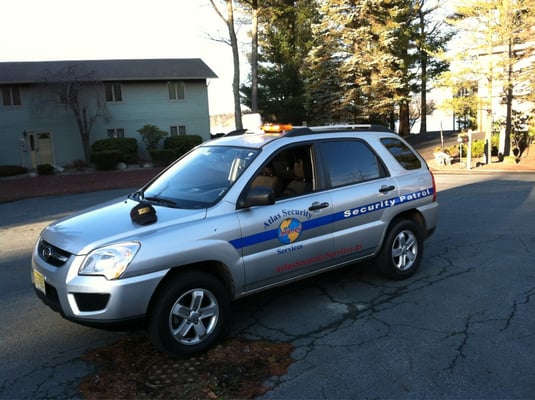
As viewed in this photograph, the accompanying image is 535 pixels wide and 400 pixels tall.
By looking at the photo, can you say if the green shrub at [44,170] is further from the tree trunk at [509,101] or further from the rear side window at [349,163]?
the rear side window at [349,163]

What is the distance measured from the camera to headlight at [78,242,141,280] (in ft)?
11.5

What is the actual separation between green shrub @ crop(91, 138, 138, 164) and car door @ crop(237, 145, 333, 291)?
26.0 m

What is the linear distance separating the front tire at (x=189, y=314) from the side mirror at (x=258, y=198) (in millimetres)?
673

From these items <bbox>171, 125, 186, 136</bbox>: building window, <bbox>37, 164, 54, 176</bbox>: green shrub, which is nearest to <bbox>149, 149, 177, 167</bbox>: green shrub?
<bbox>171, 125, 186, 136</bbox>: building window

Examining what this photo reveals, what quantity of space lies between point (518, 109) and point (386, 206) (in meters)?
22.8

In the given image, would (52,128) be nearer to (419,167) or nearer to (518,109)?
(518,109)

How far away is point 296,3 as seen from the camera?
112 feet

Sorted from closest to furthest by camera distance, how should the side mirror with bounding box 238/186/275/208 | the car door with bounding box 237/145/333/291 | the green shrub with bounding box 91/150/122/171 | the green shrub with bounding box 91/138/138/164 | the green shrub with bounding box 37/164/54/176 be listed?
the side mirror with bounding box 238/186/275/208, the car door with bounding box 237/145/333/291, the green shrub with bounding box 37/164/54/176, the green shrub with bounding box 91/150/122/171, the green shrub with bounding box 91/138/138/164

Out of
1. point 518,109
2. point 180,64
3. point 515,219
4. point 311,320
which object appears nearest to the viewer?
point 311,320

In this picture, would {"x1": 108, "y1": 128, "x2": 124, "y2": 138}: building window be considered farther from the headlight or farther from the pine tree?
the headlight

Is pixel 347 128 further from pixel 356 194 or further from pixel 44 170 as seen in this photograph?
pixel 44 170

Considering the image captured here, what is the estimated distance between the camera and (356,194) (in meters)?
5.00

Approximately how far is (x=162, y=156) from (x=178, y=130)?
14.5 feet

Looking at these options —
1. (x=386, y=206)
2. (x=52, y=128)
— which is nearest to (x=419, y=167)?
(x=386, y=206)
